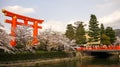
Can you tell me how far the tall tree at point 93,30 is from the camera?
202 feet

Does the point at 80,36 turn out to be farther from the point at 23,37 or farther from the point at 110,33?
the point at 23,37

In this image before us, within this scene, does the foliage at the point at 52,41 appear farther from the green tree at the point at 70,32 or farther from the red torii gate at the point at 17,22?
the green tree at the point at 70,32

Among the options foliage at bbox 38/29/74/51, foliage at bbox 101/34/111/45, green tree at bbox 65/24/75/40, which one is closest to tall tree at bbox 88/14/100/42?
foliage at bbox 101/34/111/45

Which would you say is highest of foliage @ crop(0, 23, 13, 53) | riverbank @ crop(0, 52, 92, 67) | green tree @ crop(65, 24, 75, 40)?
green tree @ crop(65, 24, 75, 40)

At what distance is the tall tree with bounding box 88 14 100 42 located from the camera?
6159cm

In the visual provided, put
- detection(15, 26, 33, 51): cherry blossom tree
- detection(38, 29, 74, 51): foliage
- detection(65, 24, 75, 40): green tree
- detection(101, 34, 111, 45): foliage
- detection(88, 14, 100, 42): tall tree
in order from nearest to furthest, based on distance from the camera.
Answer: detection(15, 26, 33, 51): cherry blossom tree, detection(38, 29, 74, 51): foliage, detection(88, 14, 100, 42): tall tree, detection(101, 34, 111, 45): foliage, detection(65, 24, 75, 40): green tree

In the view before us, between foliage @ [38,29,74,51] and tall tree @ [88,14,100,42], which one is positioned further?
tall tree @ [88,14,100,42]

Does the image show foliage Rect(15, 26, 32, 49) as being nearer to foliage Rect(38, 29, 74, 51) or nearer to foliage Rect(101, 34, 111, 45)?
foliage Rect(38, 29, 74, 51)

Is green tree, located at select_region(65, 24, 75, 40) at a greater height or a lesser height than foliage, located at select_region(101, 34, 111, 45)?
greater

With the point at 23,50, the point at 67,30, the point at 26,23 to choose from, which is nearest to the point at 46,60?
the point at 23,50

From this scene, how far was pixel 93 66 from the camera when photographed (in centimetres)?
3459

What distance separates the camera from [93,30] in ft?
203

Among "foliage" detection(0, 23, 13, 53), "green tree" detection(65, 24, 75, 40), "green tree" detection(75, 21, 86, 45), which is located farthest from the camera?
"green tree" detection(65, 24, 75, 40)

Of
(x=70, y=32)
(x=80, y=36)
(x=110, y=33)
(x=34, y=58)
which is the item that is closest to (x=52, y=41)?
(x=34, y=58)
